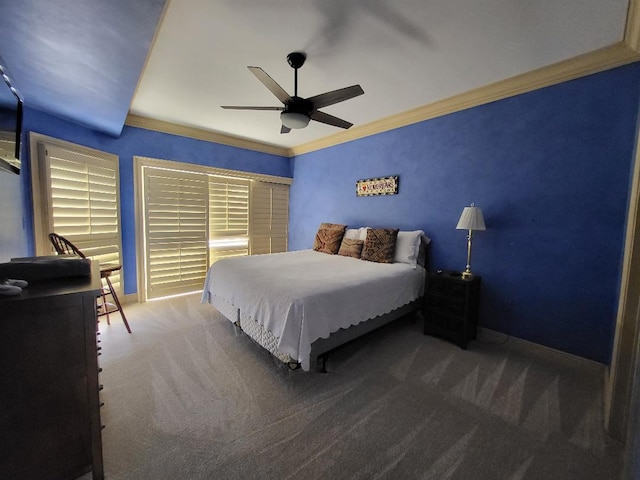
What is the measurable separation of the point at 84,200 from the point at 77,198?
74mm

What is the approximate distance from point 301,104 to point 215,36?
2.47 feet

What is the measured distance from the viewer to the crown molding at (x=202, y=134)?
343 centimetres

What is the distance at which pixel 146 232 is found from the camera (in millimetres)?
3578

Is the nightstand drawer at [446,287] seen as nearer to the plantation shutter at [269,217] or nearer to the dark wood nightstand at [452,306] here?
the dark wood nightstand at [452,306]

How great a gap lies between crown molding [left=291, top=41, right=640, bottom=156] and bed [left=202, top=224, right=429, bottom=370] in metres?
1.44

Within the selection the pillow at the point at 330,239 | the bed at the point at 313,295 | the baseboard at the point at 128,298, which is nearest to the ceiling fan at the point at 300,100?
the bed at the point at 313,295

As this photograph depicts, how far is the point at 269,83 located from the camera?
1.87 metres

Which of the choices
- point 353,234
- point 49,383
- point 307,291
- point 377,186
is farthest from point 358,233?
point 49,383

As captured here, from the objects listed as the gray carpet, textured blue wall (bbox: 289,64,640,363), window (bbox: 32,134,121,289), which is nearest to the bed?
the gray carpet

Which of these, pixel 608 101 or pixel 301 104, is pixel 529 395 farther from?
pixel 301 104

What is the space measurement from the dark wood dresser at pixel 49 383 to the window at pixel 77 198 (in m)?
1.96

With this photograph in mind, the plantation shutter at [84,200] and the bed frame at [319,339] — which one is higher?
the plantation shutter at [84,200]

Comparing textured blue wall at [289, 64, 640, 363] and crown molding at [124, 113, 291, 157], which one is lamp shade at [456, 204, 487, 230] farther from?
crown molding at [124, 113, 291, 157]

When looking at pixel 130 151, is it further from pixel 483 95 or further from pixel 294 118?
pixel 483 95
